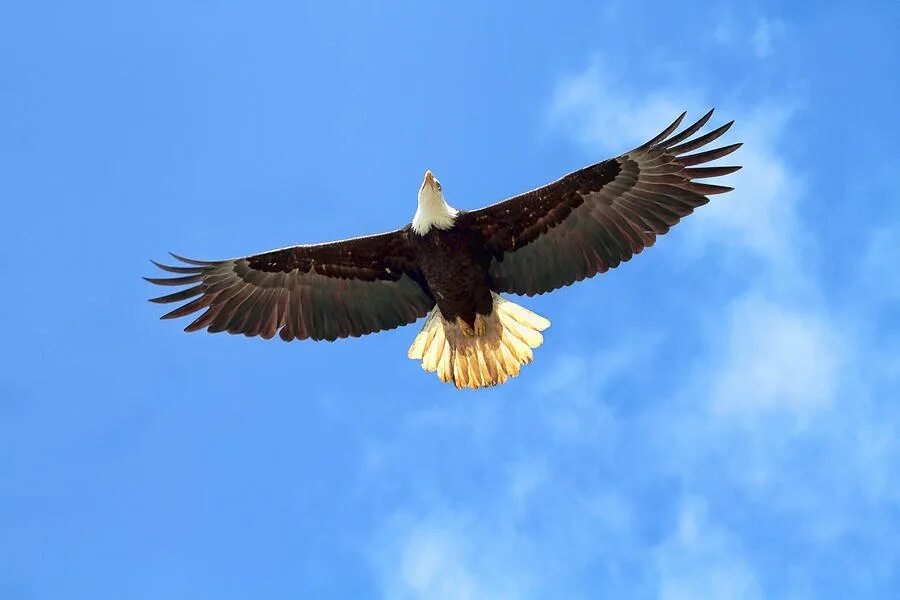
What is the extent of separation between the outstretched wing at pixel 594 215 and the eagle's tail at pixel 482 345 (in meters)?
0.33

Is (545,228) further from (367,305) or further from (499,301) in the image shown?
(367,305)

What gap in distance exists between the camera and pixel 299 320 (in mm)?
13320

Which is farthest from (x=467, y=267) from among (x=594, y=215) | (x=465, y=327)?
(x=594, y=215)

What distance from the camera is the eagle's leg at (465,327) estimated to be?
43.0ft

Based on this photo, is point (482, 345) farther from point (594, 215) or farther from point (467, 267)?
point (594, 215)

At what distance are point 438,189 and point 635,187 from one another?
6.37 ft

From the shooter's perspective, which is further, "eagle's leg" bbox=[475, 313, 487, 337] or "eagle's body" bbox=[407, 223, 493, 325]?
"eagle's leg" bbox=[475, 313, 487, 337]

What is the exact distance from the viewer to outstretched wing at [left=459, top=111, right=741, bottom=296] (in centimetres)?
1247

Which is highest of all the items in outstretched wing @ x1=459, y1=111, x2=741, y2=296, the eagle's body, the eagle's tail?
outstretched wing @ x1=459, y1=111, x2=741, y2=296

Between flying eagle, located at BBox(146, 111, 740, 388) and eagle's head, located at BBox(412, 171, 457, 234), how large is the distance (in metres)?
0.01

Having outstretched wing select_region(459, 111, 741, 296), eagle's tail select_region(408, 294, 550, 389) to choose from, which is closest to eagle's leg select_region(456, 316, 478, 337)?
eagle's tail select_region(408, 294, 550, 389)

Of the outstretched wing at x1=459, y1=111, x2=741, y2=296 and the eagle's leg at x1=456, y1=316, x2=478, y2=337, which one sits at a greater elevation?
the outstretched wing at x1=459, y1=111, x2=741, y2=296

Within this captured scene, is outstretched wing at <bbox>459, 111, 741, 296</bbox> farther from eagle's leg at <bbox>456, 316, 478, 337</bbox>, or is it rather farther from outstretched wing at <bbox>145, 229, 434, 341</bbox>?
outstretched wing at <bbox>145, 229, 434, 341</bbox>

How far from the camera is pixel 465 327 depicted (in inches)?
518
